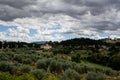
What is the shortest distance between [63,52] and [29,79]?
275 ft

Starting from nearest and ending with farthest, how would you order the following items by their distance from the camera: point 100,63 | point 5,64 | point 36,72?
1. point 36,72
2. point 5,64
3. point 100,63

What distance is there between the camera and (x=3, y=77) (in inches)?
786

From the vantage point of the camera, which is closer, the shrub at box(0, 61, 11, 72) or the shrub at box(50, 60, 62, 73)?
the shrub at box(0, 61, 11, 72)

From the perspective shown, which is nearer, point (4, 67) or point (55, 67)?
point (4, 67)

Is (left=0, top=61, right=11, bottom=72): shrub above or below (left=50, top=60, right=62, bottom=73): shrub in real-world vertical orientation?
above

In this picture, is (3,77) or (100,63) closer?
(3,77)

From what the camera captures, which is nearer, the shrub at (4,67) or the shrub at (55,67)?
the shrub at (4,67)

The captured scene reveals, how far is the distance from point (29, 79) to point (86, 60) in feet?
198

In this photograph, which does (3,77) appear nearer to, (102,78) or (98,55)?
(102,78)

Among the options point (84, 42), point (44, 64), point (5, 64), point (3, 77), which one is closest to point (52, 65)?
point (44, 64)

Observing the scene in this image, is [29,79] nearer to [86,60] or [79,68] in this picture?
[79,68]

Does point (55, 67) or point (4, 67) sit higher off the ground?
point (4, 67)

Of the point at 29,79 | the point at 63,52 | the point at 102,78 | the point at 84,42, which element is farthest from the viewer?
the point at 84,42

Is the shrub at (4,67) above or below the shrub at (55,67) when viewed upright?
above
